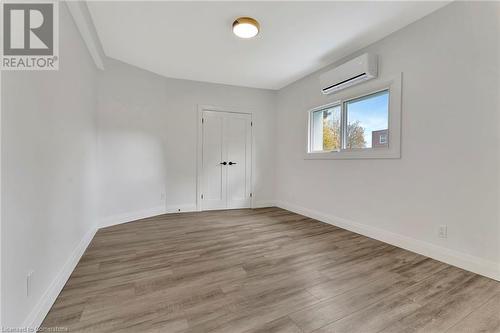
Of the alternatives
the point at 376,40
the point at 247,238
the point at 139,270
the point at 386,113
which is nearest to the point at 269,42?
the point at 376,40

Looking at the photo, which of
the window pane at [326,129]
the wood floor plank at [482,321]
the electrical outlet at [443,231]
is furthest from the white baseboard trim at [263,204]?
the wood floor plank at [482,321]

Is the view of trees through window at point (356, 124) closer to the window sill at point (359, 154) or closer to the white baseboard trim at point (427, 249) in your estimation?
the window sill at point (359, 154)

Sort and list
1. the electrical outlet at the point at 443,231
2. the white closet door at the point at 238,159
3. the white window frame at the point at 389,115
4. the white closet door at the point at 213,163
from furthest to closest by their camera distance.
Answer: the white closet door at the point at 238,159, the white closet door at the point at 213,163, the white window frame at the point at 389,115, the electrical outlet at the point at 443,231

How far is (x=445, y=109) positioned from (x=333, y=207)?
1916mm

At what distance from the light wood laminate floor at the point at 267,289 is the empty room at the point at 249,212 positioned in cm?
2

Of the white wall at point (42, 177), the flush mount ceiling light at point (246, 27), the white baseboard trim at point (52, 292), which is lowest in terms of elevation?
the white baseboard trim at point (52, 292)

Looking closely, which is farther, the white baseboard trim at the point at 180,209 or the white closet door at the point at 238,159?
the white closet door at the point at 238,159

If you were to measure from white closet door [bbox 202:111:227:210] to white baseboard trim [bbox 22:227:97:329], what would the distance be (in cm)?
239

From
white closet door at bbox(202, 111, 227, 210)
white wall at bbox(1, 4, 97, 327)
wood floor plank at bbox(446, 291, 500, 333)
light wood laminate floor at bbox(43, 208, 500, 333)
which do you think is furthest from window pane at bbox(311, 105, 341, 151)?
white wall at bbox(1, 4, 97, 327)

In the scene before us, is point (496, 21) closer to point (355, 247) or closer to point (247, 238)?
point (355, 247)

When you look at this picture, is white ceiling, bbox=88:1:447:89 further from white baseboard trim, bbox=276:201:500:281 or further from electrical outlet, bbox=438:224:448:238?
white baseboard trim, bbox=276:201:500:281

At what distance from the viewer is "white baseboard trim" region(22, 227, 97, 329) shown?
1306 millimetres

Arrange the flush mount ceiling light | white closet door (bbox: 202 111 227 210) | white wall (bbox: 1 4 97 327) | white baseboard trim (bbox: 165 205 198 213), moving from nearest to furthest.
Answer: white wall (bbox: 1 4 97 327), the flush mount ceiling light, white baseboard trim (bbox: 165 205 198 213), white closet door (bbox: 202 111 227 210)

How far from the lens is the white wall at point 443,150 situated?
77.1 inches
